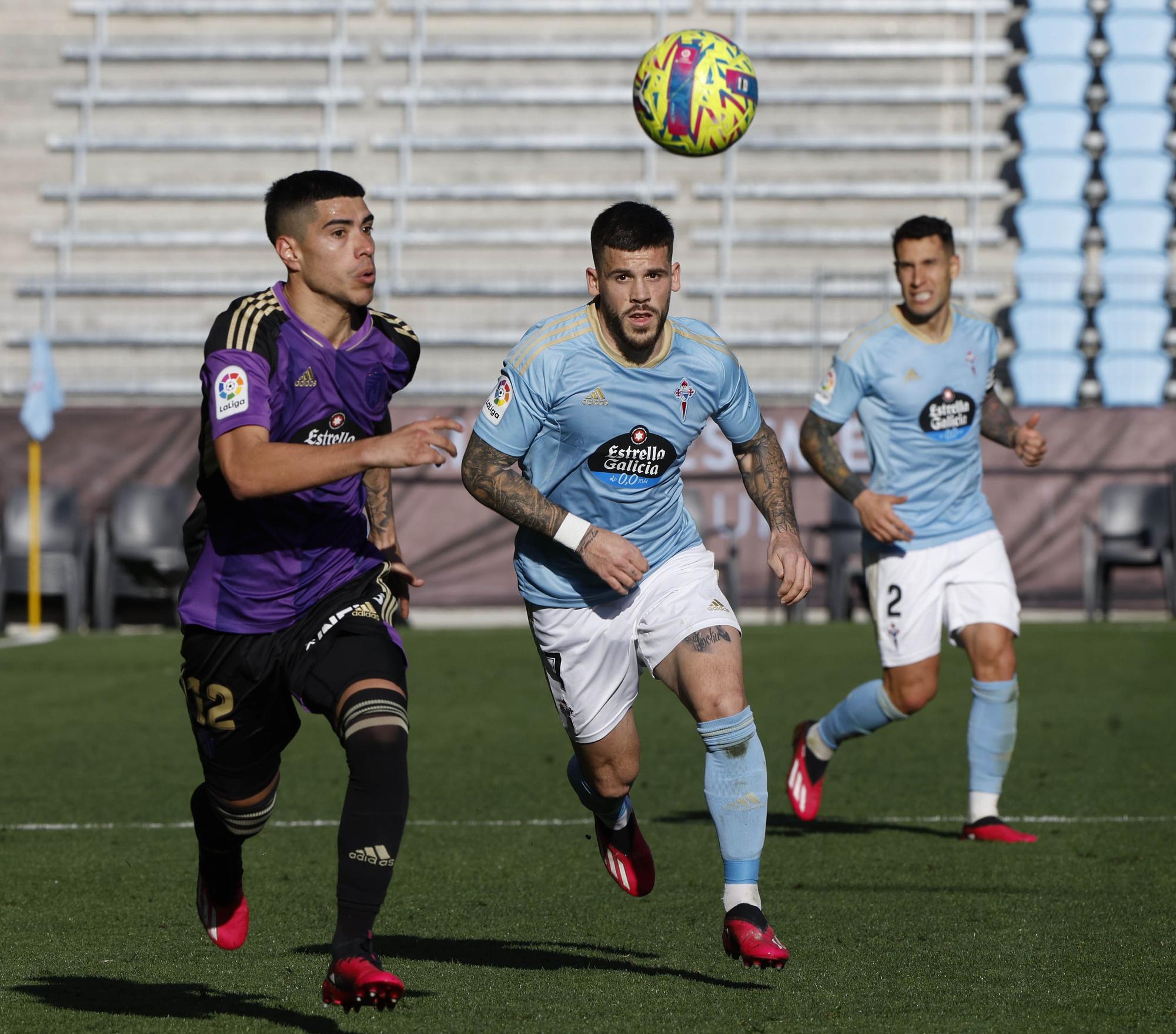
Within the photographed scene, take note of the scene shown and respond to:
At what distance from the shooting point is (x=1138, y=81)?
21797 mm

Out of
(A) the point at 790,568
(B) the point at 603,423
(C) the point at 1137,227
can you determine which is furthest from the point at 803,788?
(C) the point at 1137,227

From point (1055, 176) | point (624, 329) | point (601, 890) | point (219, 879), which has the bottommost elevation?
point (601, 890)

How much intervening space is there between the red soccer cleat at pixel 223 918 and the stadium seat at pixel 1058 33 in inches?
762

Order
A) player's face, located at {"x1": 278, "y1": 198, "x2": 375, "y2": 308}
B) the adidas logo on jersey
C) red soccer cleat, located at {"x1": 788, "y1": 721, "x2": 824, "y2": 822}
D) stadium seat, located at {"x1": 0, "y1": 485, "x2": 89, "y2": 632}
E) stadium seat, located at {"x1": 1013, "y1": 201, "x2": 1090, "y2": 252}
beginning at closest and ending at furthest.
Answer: the adidas logo on jersey, player's face, located at {"x1": 278, "y1": 198, "x2": 375, "y2": 308}, red soccer cleat, located at {"x1": 788, "y1": 721, "x2": 824, "y2": 822}, stadium seat, located at {"x1": 0, "y1": 485, "x2": 89, "y2": 632}, stadium seat, located at {"x1": 1013, "y1": 201, "x2": 1090, "y2": 252}

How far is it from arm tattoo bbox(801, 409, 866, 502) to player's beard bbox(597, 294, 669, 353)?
2411 mm

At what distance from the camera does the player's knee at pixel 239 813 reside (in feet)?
15.8

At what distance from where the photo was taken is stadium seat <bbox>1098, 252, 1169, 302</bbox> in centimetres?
2062

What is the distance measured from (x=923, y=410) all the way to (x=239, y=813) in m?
3.87

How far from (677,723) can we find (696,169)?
12.5 m

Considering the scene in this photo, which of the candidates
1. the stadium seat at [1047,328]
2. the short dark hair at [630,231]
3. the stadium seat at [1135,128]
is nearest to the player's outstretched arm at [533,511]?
the short dark hair at [630,231]

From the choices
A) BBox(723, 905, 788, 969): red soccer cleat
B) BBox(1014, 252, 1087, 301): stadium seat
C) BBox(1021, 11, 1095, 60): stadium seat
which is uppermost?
BBox(1021, 11, 1095, 60): stadium seat

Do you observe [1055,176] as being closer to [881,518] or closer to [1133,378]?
[1133,378]

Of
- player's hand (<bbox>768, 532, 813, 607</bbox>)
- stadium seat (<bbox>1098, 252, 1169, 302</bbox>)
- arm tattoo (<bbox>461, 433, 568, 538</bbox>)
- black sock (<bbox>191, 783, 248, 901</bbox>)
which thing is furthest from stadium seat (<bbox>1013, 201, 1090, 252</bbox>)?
black sock (<bbox>191, 783, 248, 901</bbox>)

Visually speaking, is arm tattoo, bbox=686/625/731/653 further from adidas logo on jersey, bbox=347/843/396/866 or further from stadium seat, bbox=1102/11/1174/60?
stadium seat, bbox=1102/11/1174/60
